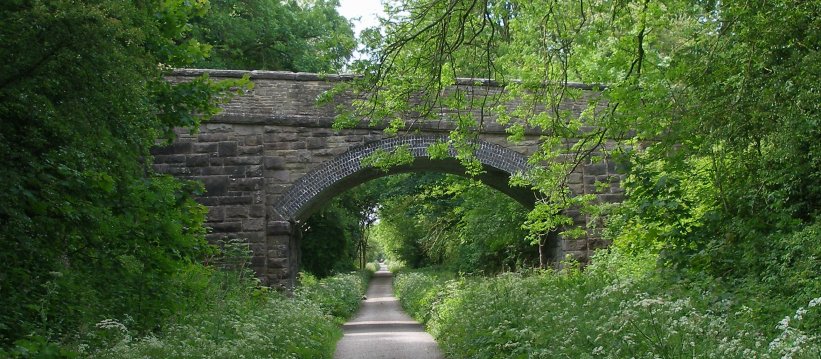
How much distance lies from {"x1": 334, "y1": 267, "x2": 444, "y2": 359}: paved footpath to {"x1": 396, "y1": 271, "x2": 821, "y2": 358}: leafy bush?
0.37m

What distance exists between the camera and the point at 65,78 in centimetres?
612

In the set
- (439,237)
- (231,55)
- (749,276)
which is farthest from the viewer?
(439,237)

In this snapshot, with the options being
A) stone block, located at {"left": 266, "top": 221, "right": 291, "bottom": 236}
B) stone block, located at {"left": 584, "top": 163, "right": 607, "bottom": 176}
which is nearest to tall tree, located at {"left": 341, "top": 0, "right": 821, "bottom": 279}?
stone block, located at {"left": 584, "top": 163, "right": 607, "bottom": 176}

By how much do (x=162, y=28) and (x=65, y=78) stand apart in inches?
151

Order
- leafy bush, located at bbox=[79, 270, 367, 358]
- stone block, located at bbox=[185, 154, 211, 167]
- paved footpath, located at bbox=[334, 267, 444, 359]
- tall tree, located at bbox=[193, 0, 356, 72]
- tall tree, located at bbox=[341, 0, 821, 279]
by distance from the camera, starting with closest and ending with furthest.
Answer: leafy bush, located at bbox=[79, 270, 367, 358] → tall tree, located at bbox=[341, 0, 821, 279] → paved footpath, located at bbox=[334, 267, 444, 359] → stone block, located at bbox=[185, 154, 211, 167] → tall tree, located at bbox=[193, 0, 356, 72]

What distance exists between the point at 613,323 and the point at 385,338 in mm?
8193

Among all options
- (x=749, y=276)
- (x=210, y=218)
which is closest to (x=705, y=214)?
(x=749, y=276)

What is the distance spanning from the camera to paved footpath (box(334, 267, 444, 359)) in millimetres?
11359

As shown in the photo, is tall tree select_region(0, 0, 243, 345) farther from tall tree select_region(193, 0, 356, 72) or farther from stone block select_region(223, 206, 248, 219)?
tall tree select_region(193, 0, 356, 72)

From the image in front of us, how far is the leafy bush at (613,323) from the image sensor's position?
5.18m

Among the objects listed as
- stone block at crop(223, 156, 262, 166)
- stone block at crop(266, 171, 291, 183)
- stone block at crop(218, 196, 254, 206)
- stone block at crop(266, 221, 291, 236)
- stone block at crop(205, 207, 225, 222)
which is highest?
stone block at crop(223, 156, 262, 166)

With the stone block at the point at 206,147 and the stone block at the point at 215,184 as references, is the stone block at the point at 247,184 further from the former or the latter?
the stone block at the point at 206,147

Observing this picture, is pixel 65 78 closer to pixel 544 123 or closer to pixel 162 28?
pixel 162 28

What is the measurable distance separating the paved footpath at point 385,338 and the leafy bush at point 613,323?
1.22 ft
